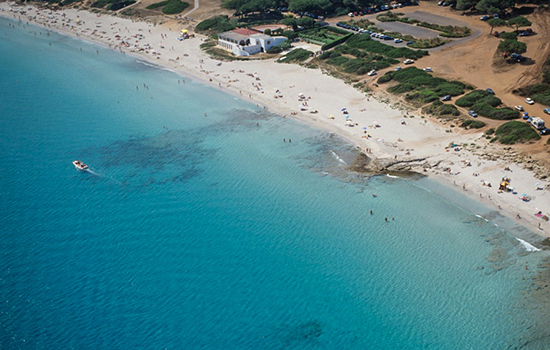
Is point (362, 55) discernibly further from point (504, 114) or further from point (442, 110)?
point (504, 114)

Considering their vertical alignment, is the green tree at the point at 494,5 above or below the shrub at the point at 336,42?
above

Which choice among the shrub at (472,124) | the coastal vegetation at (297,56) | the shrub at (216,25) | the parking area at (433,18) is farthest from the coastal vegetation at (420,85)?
the shrub at (216,25)

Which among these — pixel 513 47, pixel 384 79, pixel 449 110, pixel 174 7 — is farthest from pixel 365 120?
pixel 174 7

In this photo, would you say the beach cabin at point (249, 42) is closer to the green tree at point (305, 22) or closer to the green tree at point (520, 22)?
the green tree at point (305, 22)

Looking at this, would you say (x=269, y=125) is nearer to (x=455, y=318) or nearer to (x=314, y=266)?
(x=314, y=266)

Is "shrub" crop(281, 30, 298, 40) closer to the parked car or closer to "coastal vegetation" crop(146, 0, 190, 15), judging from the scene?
"coastal vegetation" crop(146, 0, 190, 15)

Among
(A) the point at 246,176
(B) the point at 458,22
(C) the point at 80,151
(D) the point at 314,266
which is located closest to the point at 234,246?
(D) the point at 314,266

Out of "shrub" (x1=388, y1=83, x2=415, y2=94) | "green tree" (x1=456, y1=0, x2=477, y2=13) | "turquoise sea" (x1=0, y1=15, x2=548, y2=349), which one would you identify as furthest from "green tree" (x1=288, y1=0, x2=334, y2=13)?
"turquoise sea" (x1=0, y1=15, x2=548, y2=349)
